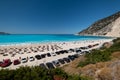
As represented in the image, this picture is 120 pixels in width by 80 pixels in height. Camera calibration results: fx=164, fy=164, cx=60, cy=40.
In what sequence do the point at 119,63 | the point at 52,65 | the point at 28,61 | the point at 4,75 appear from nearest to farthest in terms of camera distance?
the point at 4,75 < the point at 119,63 < the point at 52,65 < the point at 28,61

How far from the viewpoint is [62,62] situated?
38969mm

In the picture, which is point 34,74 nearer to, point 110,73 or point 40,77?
point 40,77

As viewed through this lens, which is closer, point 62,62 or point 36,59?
point 62,62

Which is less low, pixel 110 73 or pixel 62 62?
pixel 110 73

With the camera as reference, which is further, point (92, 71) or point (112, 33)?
point (112, 33)

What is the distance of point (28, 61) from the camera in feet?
139

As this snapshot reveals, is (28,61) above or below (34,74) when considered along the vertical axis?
below

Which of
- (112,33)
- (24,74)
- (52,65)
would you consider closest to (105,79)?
(24,74)

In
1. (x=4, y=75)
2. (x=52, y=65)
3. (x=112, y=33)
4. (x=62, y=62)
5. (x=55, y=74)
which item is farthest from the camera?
(x=112, y=33)

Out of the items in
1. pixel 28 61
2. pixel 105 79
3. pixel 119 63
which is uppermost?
pixel 119 63

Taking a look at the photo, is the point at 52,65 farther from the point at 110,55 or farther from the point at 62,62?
the point at 110,55

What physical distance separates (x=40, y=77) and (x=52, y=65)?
2319 centimetres

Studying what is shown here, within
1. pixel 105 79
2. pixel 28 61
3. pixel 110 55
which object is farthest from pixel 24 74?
pixel 28 61

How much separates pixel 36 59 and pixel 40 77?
32.3 m
